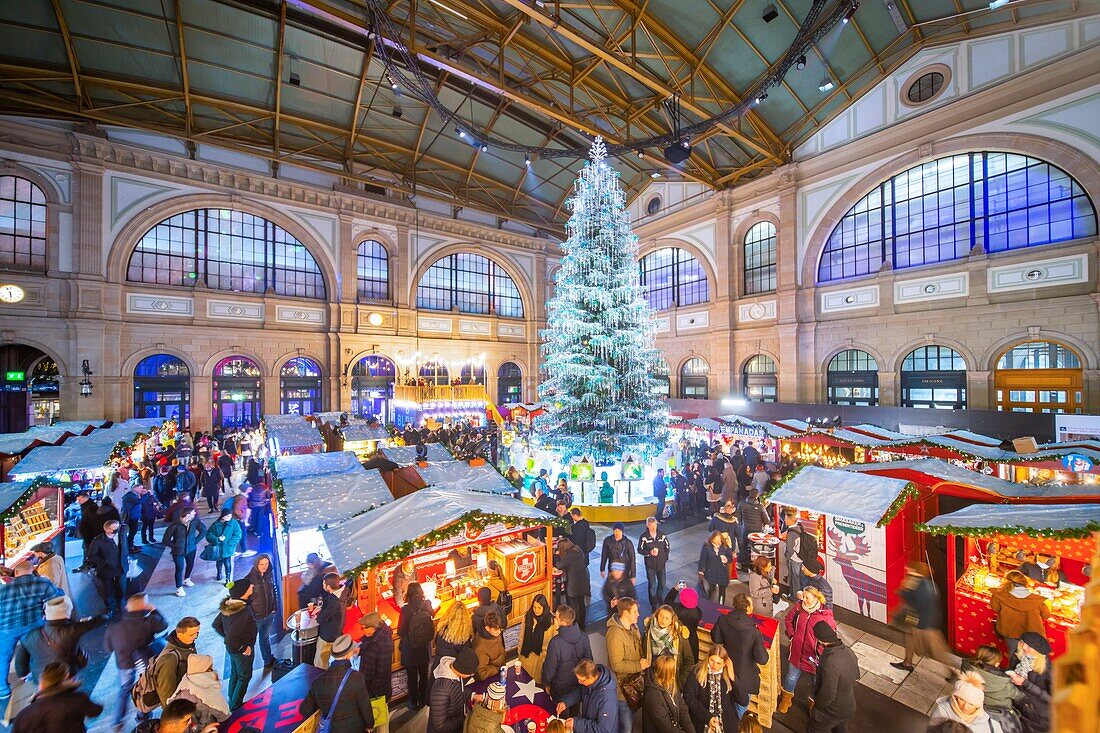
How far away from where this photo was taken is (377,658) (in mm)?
4328

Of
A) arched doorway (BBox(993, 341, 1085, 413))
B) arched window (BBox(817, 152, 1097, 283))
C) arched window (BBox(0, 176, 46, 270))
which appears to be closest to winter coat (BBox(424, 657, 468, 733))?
arched doorway (BBox(993, 341, 1085, 413))

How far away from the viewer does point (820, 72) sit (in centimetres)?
1692

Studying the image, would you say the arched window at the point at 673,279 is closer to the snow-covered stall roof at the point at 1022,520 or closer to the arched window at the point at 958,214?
the arched window at the point at 958,214

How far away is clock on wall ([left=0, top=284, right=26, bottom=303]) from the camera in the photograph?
1628cm

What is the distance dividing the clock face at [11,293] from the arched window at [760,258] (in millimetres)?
28710

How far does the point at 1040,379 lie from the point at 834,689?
1639 centimetres

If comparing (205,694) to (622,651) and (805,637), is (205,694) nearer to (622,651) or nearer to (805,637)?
(622,651)

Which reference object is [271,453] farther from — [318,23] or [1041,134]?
[1041,134]

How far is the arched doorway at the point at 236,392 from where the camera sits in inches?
805

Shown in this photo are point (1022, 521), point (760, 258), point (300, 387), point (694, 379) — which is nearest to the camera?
point (1022, 521)

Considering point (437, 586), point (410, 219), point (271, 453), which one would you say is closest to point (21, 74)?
point (410, 219)

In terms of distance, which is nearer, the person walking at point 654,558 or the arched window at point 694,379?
the person walking at point 654,558

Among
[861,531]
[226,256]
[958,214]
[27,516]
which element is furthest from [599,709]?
[226,256]

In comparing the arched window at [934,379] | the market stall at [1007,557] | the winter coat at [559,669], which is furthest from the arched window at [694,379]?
the winter coat at [559,669]
